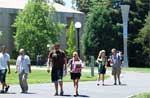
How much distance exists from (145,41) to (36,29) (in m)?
15.9

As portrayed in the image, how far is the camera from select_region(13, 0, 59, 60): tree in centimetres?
8031

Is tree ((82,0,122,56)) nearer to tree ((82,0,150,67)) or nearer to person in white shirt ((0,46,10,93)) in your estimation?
tree ((82,0,150,67))

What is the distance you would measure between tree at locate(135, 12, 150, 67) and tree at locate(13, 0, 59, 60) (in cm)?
1260

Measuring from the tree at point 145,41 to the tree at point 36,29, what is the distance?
496 inches

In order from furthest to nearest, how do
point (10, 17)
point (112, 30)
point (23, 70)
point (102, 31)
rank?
point (10, 17) < point (102, 31) < point (112, 30) < point (23, 70)

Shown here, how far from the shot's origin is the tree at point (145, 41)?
7522 cm

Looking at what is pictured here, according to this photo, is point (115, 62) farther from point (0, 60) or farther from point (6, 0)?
point (6, 0)

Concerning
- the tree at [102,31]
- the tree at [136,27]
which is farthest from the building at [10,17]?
the tree at [136,27]

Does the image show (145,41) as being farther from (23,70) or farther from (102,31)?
(23,70)

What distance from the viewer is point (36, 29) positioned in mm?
80438

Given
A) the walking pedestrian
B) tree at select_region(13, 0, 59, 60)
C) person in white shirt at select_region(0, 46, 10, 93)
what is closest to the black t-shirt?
person in white shirt at select_region(0, 46, 10, 93)

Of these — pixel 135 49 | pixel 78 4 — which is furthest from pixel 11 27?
pixel 78 4

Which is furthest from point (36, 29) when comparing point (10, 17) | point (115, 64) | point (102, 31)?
point (115, 64)

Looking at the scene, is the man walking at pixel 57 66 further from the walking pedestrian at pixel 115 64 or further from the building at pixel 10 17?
the building at pixel 10 17
